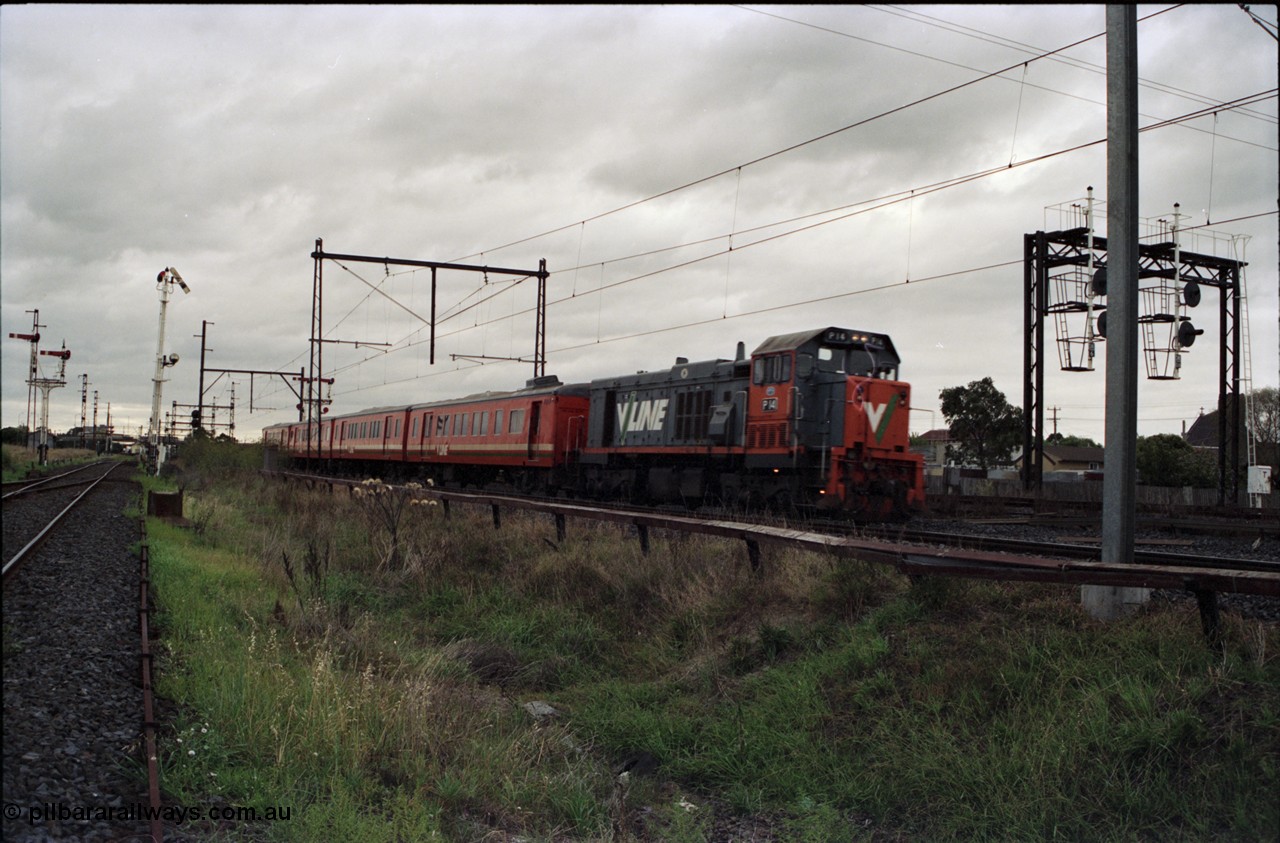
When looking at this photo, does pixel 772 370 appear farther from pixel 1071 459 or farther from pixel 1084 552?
pixel 1071 459

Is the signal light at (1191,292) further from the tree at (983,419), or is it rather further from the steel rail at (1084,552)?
the tree at (983,419)

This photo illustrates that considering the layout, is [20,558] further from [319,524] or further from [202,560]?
[319,524]

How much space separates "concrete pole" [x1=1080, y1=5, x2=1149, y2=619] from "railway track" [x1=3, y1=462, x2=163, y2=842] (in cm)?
674

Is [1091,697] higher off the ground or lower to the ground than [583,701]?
higher

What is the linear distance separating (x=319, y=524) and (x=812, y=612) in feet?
40.1

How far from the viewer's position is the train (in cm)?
1722

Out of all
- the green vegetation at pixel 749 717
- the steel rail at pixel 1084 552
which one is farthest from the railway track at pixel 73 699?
the steel rail at pixel 1084 552

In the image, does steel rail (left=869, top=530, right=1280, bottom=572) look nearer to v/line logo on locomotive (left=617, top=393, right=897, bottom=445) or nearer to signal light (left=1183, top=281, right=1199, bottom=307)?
v/line logo on locomotive (left=617, top=393, right=897, bottom=445)

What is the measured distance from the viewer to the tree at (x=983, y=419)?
5984 cm

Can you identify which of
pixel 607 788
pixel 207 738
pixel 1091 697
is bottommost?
pixel 607 788

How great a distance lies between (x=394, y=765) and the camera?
19.1ft

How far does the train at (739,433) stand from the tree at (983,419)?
4039cm

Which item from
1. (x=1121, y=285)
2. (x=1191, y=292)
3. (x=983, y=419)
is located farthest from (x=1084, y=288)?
(x=983, y=419)

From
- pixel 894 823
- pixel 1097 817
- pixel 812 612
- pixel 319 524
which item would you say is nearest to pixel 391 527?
pixel 319 524
